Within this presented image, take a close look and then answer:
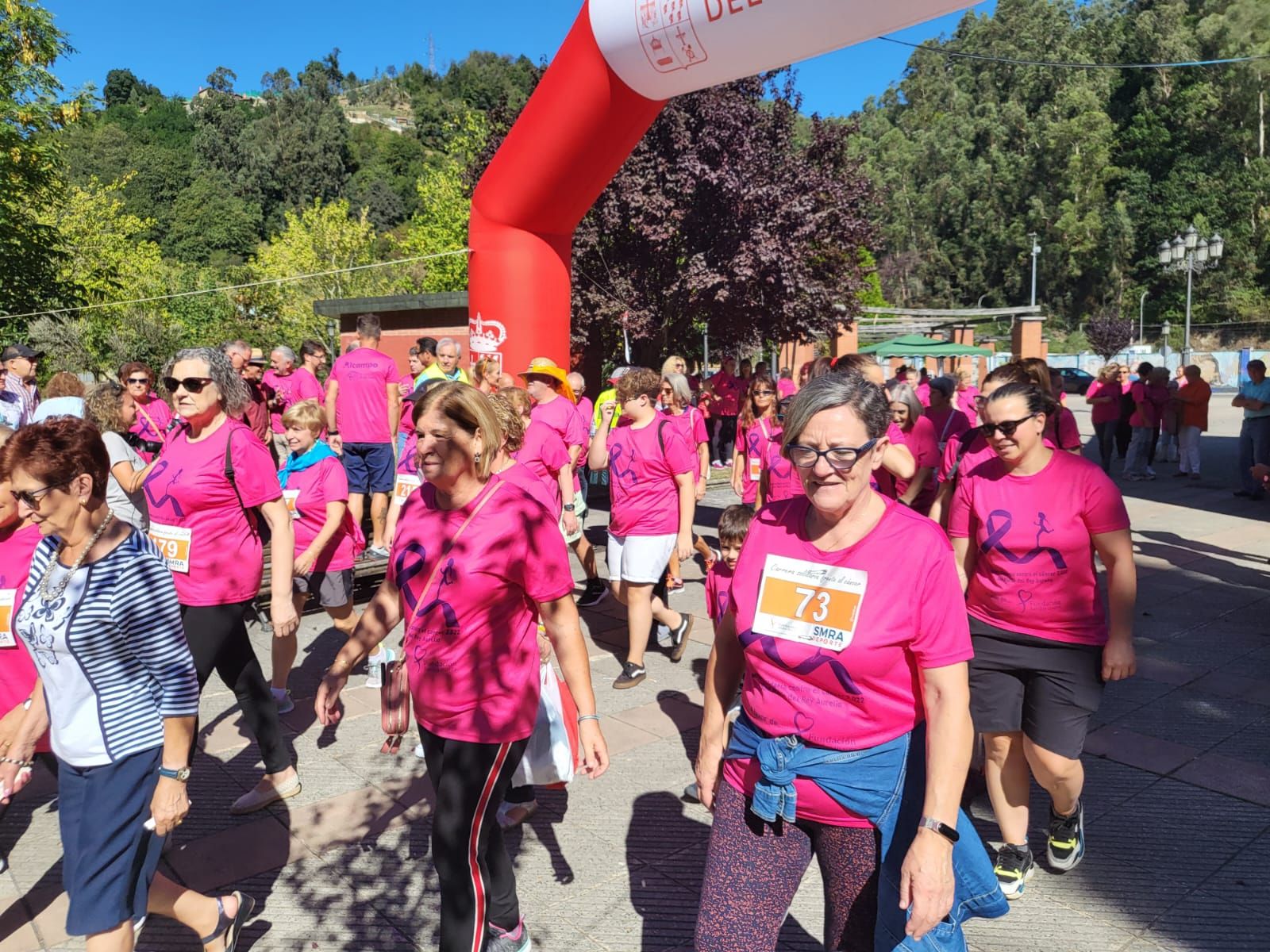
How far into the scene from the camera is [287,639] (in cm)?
518

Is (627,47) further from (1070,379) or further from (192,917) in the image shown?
(1070,379)

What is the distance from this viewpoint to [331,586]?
5387 millimetres

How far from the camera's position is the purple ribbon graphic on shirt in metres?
3.35

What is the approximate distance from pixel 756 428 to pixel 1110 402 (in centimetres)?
1031

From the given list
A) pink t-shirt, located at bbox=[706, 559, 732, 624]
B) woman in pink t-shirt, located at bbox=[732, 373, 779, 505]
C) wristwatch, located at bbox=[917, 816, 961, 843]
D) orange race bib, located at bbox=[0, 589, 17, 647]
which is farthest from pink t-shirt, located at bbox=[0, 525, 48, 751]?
woman in pink t-shirt, located at bbox=[732, 373, 779, 505]

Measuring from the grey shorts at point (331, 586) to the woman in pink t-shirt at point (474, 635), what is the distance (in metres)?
2.63

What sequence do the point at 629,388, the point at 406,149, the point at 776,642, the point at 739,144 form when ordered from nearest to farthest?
the point at 776,642 → the point at 629,388 → the point at 739,144 → the point at 406,149

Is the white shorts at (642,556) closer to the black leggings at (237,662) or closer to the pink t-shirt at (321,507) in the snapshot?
the pink t-shirt at (321,507)

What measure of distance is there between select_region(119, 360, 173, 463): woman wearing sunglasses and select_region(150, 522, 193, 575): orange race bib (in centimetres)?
332

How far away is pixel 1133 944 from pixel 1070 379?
4624 cm

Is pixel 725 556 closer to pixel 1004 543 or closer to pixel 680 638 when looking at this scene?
pixel 1004 543

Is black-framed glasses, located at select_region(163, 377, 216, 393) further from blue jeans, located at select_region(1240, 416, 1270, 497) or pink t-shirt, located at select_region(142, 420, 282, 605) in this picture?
blue jeans, located at select_region(1240, 416, 1270, 497)

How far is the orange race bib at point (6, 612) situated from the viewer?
3.32 m

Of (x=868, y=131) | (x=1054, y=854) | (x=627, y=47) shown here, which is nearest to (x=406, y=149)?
(x=868, y=131)
